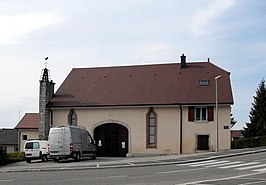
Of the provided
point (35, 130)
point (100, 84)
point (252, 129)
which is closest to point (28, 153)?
point (100, 84)

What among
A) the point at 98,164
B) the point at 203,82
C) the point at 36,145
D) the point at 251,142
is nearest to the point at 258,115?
the point at 203,82

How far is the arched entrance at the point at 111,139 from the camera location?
49.4 m

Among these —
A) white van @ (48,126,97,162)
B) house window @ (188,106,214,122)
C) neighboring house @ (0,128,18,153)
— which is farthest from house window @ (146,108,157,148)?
neighboring house @ (0,128,18,153)

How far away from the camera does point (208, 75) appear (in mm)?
50219

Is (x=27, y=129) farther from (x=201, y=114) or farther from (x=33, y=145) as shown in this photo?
(x=201, y=114)

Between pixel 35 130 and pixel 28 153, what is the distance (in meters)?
18.2

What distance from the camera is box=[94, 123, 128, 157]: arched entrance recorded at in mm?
49438

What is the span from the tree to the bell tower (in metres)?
29.1

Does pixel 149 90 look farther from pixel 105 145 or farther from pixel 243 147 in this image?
pixel 243 147

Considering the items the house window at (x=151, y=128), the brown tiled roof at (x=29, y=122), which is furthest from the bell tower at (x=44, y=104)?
the house window at (x=151, y=128)

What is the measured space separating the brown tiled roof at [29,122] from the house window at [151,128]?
53.6 feet

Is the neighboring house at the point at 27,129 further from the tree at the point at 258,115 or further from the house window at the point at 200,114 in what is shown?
the tree at the point at 258,115

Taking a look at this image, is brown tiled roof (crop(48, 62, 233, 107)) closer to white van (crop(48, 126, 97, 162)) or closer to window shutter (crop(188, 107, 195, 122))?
window shutter (crop(188, 107, 195, 122))

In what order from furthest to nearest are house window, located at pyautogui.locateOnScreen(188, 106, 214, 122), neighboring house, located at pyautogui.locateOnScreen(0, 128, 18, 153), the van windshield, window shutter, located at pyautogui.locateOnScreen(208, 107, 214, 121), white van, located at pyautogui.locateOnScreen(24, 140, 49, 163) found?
neighboring house, located at pyautogui.locateOnScreen(0, 128, 18, 153) < house window, located at pyautogui.locateOnScreen(188, 106, 214, 122) < window shutter, located at pyautogui.locateOnScreen(208, 107, 214, 121) < the van windshield < white van, located at pyautogui.locateOnScreen(24, 140, 49, 163)
